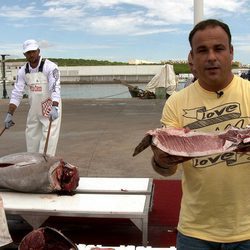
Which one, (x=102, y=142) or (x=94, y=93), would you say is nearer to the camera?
(x=102, y=142)

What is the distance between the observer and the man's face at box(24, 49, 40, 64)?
6776 millimetres

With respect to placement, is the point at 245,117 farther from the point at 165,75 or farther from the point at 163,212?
the point at 165,75

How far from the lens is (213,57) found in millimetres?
2096

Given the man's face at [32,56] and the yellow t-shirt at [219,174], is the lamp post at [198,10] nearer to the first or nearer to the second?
the man's face at [32,56]

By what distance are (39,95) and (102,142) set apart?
12.7ft

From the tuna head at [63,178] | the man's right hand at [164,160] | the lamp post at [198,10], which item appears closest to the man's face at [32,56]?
the tuna head at [63,178]

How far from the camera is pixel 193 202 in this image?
2240 millimetres

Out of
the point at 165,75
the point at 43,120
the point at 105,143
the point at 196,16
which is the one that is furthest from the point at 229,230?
the point at 165,75

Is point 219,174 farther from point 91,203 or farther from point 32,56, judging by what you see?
point 32,56

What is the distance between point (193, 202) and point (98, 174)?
5.50 meters

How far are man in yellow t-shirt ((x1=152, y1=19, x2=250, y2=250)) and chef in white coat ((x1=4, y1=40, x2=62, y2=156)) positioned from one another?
484 cm

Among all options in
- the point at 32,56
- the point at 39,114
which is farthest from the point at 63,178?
the point at 32,56

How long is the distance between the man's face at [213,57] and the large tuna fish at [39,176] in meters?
3.08

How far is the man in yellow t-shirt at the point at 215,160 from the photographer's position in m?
2.13
